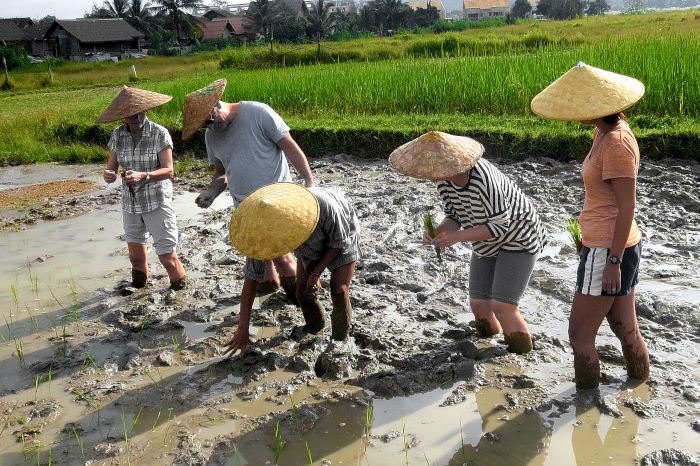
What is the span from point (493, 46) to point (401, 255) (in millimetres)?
15969

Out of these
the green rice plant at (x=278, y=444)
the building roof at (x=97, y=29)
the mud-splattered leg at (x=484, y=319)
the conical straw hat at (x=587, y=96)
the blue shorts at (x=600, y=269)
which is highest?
the building roof at (x=97, y=29)

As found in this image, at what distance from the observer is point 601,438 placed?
8.74 feet

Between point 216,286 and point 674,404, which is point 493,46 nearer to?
point 216,286

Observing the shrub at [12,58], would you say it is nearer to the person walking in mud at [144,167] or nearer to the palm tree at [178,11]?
the palm tree at [178,11]

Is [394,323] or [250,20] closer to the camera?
[394,323]

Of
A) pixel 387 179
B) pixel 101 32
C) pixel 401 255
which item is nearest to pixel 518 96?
pixel 387 179

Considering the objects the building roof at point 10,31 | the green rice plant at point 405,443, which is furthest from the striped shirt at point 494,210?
the building roof at point 10,31

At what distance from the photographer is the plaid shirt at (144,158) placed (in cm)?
432

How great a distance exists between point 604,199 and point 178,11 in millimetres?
51547

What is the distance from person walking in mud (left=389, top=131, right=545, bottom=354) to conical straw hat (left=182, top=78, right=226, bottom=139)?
3.63 feet

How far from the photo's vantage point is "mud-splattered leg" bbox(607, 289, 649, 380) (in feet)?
8.80

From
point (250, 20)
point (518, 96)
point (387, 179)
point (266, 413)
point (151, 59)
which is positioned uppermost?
point (250, 20)

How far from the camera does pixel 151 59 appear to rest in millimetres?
33375

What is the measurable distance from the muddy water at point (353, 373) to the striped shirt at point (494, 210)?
2.00 ft
